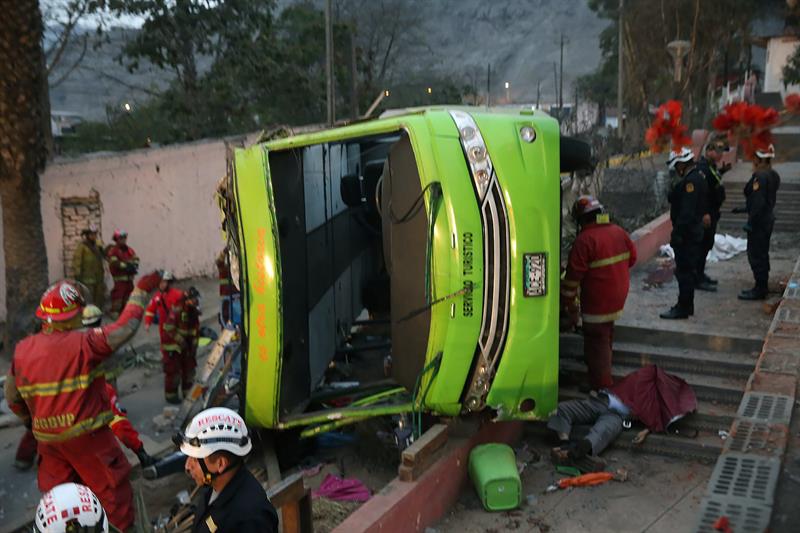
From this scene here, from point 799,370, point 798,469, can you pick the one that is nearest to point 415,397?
point 798,469

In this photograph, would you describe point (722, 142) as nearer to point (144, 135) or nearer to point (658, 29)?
point (144, 135)

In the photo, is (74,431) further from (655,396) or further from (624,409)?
(655,396)

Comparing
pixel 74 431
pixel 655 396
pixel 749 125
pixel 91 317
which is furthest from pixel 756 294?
pixel 74 431

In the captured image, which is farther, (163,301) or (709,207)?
(709,207)

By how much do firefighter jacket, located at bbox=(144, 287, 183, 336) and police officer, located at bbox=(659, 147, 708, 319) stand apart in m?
4.95

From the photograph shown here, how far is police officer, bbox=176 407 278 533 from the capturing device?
2.60m

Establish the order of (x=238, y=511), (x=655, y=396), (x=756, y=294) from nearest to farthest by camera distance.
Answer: (x=238, y=511)
(x=655, y=396)
(x=756, y=294)

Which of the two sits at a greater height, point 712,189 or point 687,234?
point 712,189

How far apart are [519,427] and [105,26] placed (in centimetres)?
1502

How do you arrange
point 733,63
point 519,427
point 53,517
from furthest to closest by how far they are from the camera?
point 733,63 < point 519,427 < point 53,517

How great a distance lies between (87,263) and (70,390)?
729 cm

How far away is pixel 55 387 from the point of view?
→ 13.8 ft

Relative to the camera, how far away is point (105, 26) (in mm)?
16750

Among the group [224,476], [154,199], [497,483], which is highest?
[154,199]
